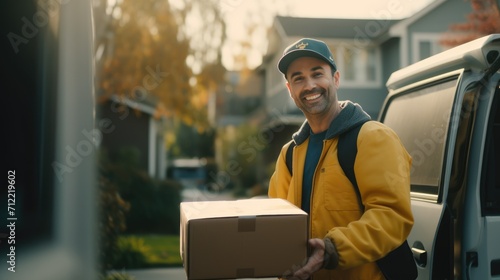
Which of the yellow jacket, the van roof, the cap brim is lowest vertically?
the yellow jacket

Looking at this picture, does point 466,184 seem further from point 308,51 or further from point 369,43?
point 369,43

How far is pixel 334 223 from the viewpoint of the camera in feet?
7.79

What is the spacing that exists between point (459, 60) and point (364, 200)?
3.74 ft

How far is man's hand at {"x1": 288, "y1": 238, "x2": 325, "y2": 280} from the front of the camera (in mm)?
2090

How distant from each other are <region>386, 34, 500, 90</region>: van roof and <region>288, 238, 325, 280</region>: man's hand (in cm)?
139

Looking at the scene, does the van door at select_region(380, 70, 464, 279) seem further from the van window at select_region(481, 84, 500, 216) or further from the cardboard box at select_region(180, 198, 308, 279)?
the cardboard box at select_region(180, 198, 308, 279)

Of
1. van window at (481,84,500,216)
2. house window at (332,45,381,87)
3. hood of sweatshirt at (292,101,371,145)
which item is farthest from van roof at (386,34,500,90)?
house window at (332,45,381,87)

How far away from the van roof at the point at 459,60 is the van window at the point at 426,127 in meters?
0.08

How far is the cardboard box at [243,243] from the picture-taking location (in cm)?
199

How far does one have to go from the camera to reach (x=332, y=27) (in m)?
22.3

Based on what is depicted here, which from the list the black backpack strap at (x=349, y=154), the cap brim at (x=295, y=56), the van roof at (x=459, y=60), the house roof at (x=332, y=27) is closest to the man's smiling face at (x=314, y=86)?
the cap brim at (x=295, y=56)

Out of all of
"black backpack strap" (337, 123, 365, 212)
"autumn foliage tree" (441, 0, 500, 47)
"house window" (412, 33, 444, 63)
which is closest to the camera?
"black backpack strap" (337, 123, 365, 212)

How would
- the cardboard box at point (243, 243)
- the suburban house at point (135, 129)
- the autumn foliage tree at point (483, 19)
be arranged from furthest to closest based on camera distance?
the suburban house at point (135, 129), the autumn foliage tree at point (483, 19), the cardboard box at point (243, 243)

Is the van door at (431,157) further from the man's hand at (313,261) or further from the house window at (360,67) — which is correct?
the house window at (360,67)
